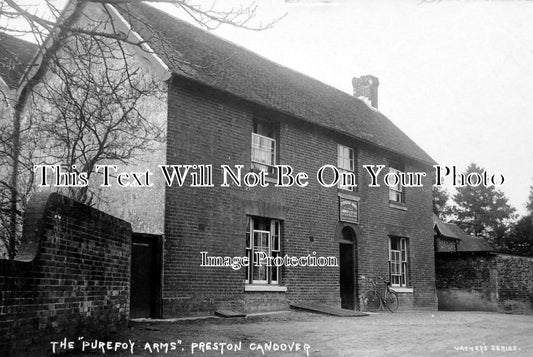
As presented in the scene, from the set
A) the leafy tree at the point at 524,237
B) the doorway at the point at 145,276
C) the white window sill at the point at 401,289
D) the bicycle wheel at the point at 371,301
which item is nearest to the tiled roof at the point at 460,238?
the leafy tree at the point at 524,237

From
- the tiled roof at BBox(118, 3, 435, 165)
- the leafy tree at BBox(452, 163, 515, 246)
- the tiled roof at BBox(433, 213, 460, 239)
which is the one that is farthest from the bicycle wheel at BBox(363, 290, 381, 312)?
the leafy tree at BBox(452, 163, 515, 246)

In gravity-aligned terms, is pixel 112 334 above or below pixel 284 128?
below

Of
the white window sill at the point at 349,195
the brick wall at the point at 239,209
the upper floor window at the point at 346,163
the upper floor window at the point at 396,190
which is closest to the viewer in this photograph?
the brick wall at the point at 239,209

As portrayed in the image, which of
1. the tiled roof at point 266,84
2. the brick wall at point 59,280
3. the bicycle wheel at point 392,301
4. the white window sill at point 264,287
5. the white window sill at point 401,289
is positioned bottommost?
the bicycle wheel at point 392,301

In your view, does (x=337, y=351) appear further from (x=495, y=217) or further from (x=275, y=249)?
(x=495, y=217)

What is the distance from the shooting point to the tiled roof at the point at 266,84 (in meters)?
14.9

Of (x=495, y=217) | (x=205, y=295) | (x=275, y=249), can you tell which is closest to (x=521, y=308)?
(x=275, y=249)

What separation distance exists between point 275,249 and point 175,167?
4.07m

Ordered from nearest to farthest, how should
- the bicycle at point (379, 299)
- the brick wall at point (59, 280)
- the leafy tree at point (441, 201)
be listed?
the brick wall at point (59, 280) → the bicycle at point (379, 299) → the leafy tree at point (441, 201)

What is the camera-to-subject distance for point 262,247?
15.7 meters

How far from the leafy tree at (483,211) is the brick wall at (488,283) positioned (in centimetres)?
3637

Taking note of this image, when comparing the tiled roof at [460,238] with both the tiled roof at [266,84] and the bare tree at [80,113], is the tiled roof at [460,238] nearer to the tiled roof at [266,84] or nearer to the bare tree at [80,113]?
the tiled roof at [266,84]

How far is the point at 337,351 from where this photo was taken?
8.79 m

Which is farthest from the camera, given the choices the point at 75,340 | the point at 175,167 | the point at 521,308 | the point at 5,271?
the point at 521,308
